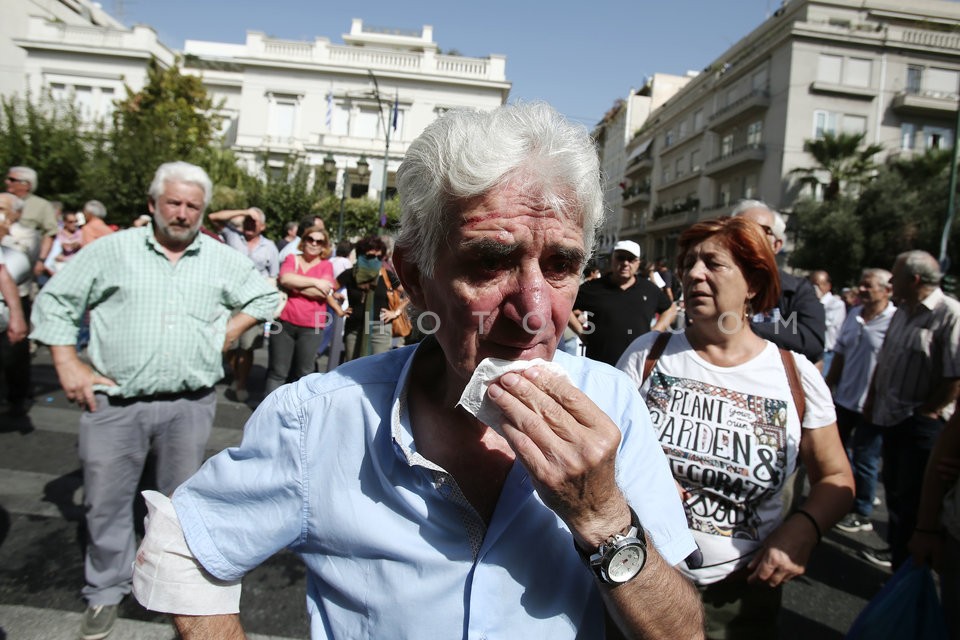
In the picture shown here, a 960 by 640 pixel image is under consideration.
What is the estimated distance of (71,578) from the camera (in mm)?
3295

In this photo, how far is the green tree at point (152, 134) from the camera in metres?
26.8

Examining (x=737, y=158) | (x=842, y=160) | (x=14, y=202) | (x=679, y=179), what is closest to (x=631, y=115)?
(x=679, y=179)

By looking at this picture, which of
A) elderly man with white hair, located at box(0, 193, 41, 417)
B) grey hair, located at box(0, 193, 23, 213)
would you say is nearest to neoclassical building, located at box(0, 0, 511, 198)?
elderly man with white hair, located at box(0, 193, 41, 417)

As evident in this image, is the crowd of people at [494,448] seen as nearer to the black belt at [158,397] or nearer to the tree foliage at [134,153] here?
the black belt at [158,397]

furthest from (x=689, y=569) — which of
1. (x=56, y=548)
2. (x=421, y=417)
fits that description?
(x=56, y=548)

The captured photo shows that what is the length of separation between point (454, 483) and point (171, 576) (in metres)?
0.62

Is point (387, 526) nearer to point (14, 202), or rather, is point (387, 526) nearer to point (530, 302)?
point (530, 302)

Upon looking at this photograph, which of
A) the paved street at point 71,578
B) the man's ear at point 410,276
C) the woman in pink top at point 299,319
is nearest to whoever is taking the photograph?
the man's ear at point 410,276

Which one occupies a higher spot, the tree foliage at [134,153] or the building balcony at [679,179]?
the building balcony at [679,179]

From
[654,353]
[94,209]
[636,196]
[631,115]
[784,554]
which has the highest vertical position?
[631,115]

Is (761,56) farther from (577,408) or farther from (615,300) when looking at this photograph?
(577,408)

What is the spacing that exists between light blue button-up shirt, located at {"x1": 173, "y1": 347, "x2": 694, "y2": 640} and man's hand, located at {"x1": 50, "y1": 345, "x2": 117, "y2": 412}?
1948 mm

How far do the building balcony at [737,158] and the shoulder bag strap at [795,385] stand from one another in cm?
3801

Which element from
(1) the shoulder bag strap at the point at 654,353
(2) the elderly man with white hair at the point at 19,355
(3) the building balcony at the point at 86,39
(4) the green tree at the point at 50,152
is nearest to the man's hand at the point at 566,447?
(1) the shoulder bag strap at the point at 654,353
